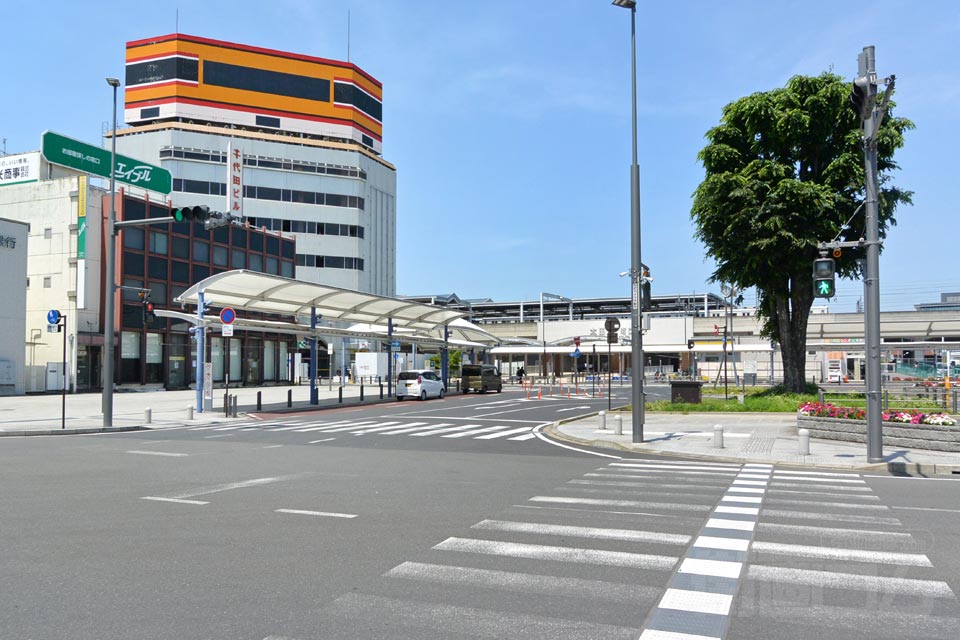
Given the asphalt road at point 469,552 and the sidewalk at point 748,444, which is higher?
the asphalt road at point 469,552

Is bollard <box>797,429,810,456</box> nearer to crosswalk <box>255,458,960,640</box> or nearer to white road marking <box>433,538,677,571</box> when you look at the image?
crosswalk <box>255,458,960,640</box>

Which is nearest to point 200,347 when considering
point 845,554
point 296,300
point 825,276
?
point 296,300

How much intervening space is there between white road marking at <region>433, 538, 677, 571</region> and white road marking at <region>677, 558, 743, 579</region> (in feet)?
0.42

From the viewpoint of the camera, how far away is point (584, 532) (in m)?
8.02

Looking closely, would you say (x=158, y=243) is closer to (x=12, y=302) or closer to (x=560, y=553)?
(x=12, y=302)

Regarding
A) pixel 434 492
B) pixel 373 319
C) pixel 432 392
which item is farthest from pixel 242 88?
pixel 434 492

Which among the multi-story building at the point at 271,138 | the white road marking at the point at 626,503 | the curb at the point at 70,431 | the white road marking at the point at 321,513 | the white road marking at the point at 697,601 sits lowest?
the curb at the point at 70,431

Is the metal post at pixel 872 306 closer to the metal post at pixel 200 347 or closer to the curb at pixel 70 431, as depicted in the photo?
the curb at pixel 70 431

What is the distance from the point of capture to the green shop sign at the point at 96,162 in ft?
163

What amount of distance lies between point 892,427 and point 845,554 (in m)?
11.5

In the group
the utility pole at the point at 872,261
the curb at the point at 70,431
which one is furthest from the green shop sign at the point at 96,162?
the utility pole at the point at 872,261

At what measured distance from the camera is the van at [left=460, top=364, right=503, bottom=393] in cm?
4931

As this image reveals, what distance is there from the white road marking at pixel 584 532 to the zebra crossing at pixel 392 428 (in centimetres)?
1139

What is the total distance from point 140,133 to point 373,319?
45.5 m
